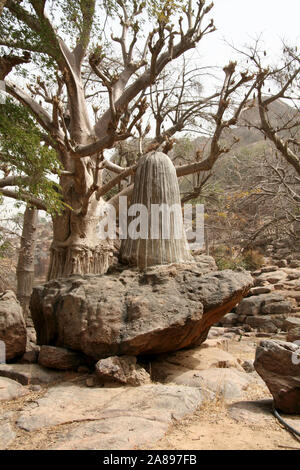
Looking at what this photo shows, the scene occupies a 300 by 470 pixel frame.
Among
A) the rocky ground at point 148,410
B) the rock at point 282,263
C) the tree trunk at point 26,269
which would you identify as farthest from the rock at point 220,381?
the rock at point 282,263

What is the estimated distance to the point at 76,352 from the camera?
187 inches

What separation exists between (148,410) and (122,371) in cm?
79

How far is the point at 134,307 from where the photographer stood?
14.7ft

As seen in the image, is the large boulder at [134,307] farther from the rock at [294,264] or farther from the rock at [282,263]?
the rock at [282,263]

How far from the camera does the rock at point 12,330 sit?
183 inches

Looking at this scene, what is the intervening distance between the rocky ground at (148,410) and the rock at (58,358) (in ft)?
0.28

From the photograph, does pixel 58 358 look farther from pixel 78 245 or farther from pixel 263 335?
pixel 263 335

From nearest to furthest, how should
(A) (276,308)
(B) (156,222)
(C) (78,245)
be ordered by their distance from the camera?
(B) (156,222) < (C) (78,245) < (A) (276,308)

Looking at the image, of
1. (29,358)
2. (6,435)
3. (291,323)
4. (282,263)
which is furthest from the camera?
(282,263)

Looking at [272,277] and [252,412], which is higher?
[272,277]

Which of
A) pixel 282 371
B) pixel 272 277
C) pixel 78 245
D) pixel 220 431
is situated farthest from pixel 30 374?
pixel 272 277

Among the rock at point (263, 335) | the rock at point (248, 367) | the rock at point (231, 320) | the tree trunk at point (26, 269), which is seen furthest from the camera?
the rock at point (231, 320)

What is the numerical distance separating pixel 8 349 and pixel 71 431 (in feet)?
6.47
